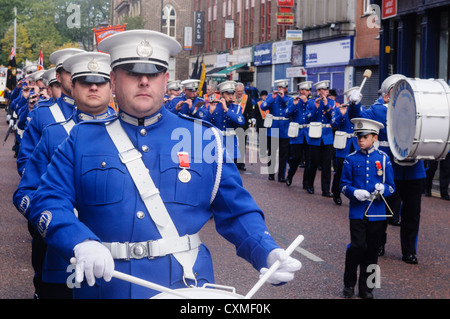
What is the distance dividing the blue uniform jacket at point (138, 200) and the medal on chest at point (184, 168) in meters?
0.02

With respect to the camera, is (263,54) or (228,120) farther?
(263,54)

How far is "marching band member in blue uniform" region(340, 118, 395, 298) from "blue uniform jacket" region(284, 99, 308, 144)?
330 inches

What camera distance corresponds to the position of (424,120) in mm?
8938

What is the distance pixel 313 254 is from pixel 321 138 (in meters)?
6.91

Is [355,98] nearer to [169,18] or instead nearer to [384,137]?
[384,137]

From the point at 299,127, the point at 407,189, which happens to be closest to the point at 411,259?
the point at 407,189

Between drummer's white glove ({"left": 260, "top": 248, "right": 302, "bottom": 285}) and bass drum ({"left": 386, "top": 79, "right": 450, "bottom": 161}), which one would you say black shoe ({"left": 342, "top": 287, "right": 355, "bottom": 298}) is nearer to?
bass drum ({"left": 386, "top": 79, "right": 450, "bottom": 161})

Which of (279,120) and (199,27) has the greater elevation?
(199,27)

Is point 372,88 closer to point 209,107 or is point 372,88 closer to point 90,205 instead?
point 209,107

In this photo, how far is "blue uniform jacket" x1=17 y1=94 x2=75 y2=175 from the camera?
540 cm

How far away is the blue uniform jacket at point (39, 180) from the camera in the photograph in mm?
4293

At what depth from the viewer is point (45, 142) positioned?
4.82m

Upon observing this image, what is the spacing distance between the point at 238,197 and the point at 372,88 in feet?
87.7

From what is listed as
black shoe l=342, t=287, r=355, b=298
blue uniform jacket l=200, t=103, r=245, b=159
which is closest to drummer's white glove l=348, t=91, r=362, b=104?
black shoe l=342, t=287, r=355, b=298
